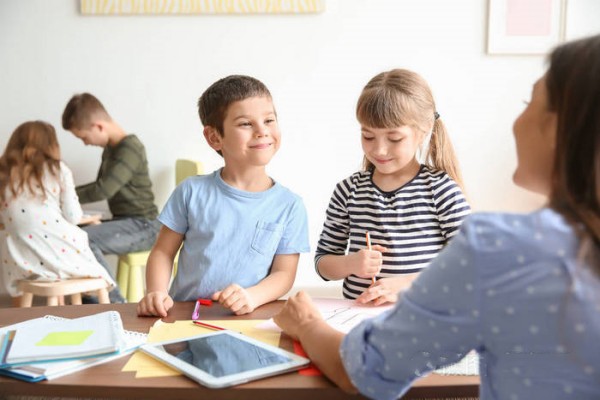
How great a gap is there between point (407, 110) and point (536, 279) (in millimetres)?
902

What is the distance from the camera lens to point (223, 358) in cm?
101

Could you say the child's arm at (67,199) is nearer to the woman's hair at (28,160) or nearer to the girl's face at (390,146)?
the woman's hair at (28,160)

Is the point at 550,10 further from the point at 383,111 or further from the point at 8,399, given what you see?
the point at 8,399

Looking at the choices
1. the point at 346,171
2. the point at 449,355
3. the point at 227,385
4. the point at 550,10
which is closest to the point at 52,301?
the point at 346,171

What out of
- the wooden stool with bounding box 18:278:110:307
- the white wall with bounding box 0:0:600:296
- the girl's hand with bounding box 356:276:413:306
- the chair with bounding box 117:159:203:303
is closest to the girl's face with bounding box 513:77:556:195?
the girl's hand with bounding box 356:276:413:306

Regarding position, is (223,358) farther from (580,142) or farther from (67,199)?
(67,199)

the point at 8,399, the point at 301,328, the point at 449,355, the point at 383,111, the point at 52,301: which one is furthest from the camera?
the point at 52,301

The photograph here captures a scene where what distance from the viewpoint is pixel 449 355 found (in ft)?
2.84

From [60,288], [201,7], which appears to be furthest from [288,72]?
[60,288]

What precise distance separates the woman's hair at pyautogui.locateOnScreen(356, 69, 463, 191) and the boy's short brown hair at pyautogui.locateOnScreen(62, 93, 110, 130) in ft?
7.36

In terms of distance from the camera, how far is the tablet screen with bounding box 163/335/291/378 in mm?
966

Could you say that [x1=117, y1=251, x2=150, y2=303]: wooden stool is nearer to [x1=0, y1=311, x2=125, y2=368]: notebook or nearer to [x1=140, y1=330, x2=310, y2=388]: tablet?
[x1=0, y1=311, x2=125, y2=368]: notebook

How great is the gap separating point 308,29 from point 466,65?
37.5 inches

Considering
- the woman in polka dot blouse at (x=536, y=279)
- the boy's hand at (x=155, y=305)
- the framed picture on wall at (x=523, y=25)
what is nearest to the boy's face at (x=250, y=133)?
the boy's hand at (x=155, y=305)
